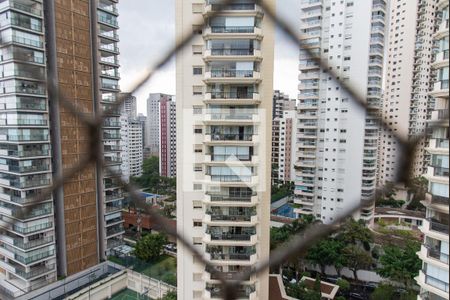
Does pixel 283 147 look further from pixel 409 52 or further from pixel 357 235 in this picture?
pixel 357 235

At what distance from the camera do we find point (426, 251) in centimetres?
119

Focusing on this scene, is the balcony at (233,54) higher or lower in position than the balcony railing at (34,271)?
higher

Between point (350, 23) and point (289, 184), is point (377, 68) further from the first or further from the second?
point (289, 184)

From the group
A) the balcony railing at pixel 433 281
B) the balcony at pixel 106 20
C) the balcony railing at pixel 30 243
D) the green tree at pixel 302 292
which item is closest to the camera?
the balcony railing at pixel 433 281

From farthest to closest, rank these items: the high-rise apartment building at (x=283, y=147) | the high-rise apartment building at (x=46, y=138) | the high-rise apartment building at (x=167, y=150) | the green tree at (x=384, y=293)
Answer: the high-rise apartment building at (x=283, y=147), the high-rise apartment building at (x=167, y=150), the green tree at (x=384, y=293), the high-rise apartment building at (x=46, y=138)

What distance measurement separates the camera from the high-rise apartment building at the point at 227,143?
94.2 inches

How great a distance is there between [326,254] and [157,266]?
7.49 feet

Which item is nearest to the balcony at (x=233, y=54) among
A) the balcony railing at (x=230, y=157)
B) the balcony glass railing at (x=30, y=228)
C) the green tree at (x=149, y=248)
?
the balcony railing at (x=230, y=157)

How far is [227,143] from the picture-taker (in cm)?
248

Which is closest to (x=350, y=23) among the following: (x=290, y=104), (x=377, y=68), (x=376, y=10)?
(x=376, y=10)

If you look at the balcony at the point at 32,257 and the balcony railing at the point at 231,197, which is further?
the balcony at the point at 32,257

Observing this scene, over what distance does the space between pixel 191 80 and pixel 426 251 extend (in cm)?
200

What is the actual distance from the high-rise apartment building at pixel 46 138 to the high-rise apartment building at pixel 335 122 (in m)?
2.71

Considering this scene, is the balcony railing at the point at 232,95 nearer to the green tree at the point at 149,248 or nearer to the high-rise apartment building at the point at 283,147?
the green tree at the point at 149,248
